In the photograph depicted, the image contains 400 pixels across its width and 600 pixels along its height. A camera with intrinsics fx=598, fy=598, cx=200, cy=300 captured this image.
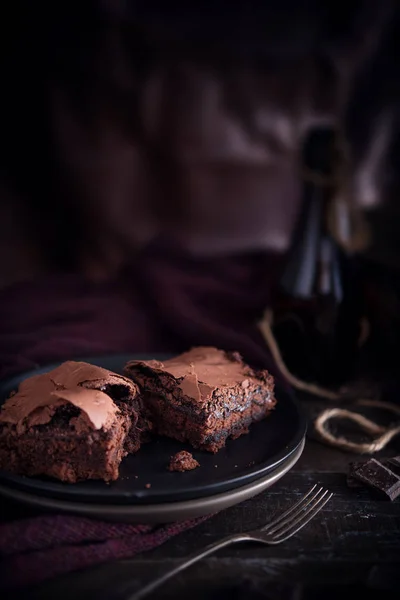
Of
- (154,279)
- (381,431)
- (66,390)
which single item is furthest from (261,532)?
(154,279)

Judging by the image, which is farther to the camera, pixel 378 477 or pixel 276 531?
pixel 378 477

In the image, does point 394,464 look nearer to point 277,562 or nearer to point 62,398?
point 277,562

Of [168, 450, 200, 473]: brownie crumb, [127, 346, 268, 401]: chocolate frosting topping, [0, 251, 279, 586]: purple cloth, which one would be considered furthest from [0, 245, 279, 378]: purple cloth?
[168, 450, 200, 473]: brownie crumb

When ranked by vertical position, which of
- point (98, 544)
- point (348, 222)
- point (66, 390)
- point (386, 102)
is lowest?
point (98, 544)

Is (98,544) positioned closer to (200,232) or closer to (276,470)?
(276,470)

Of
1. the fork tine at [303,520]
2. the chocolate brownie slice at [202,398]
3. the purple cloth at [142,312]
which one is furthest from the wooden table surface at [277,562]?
the purple cloth at [142,312]

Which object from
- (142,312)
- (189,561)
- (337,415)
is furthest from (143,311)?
(189,561)
